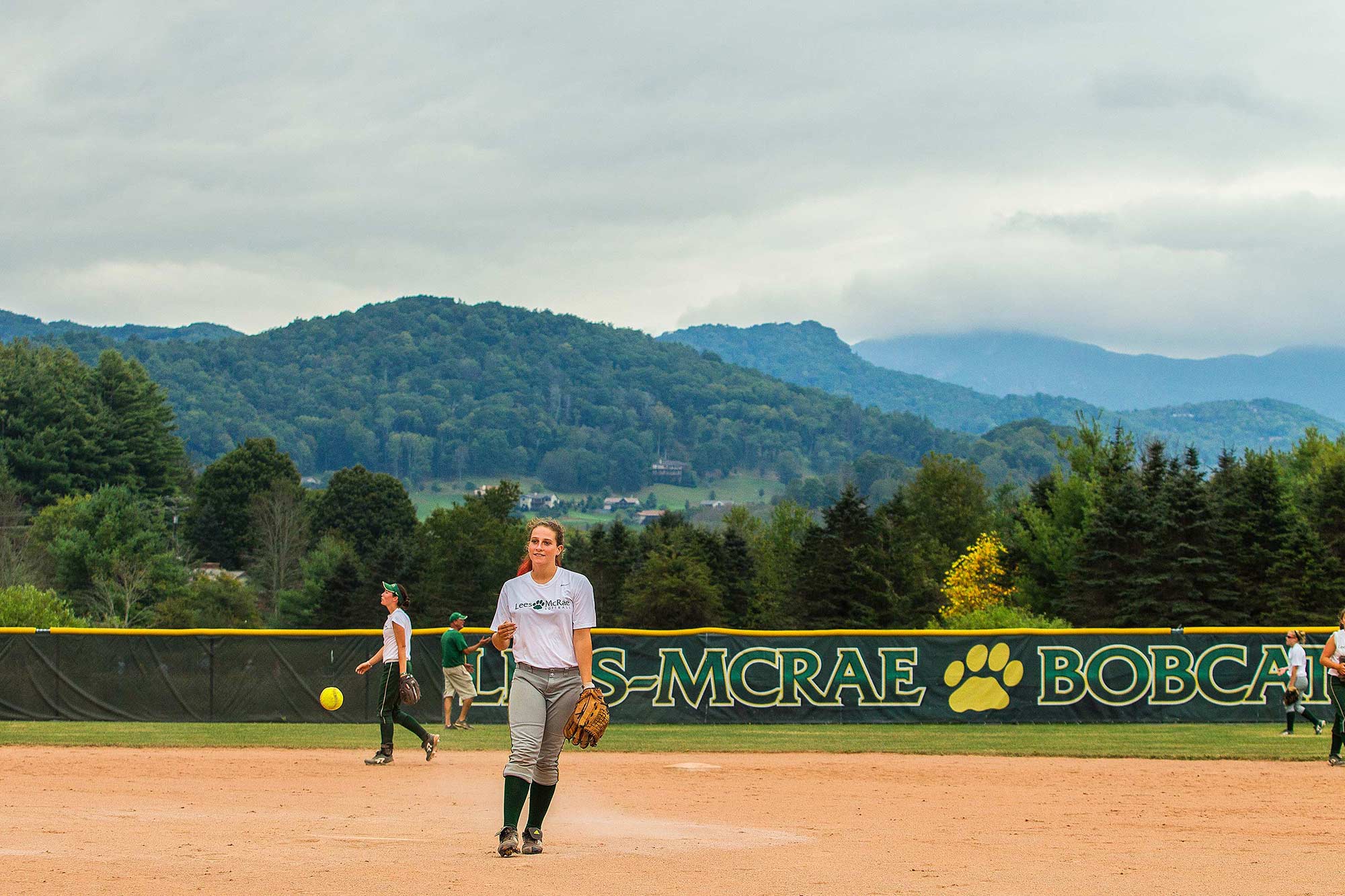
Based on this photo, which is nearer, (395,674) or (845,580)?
(395,674)

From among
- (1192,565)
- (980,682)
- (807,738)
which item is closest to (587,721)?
(807,738)

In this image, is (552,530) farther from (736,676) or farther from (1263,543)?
(1263,543)

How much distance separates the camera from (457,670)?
67.8 ft

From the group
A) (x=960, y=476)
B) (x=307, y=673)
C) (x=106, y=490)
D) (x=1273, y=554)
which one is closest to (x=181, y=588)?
(x=106, y=490)

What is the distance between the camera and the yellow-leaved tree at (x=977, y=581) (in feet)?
241

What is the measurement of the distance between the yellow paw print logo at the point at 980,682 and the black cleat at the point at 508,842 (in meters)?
15.5

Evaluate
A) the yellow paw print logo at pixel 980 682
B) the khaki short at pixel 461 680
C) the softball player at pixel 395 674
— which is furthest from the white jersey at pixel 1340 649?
the khaki short at pixel 461 680

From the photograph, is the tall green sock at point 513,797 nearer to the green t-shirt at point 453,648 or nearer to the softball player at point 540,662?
the softball player at point 540,662

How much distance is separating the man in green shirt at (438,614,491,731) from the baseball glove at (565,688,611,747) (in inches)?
441

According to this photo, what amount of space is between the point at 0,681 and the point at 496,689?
8.15m

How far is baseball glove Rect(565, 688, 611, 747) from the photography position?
866 centimetres

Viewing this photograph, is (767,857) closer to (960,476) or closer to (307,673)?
(307,673)

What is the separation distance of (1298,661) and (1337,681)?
14.5 feet

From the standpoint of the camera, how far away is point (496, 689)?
907 inches
